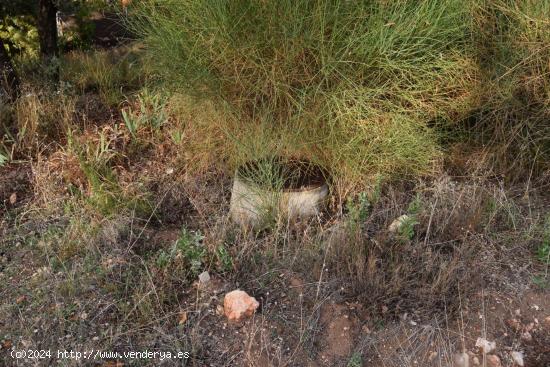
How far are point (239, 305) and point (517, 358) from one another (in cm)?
94

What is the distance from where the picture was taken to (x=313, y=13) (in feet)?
7.18

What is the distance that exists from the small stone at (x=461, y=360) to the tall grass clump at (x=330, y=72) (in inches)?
37.8

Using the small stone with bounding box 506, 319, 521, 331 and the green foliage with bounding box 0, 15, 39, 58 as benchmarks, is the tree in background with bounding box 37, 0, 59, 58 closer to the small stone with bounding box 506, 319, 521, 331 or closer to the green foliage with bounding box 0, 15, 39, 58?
the green foliage with bounding box 0, 15, 39, 58

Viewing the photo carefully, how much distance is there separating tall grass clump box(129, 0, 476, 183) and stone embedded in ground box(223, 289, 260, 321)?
2.63ft

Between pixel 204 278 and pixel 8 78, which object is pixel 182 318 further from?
pixel 8 78

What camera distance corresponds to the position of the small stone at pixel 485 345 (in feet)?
5.60

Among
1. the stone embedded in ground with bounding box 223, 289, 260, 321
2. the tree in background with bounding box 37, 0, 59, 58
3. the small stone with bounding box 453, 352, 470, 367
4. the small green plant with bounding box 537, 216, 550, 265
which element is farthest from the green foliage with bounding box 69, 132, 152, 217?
the tree in background with bounding box 37, 0, 59, 58

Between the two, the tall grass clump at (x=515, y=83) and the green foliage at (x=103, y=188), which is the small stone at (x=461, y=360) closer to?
the tall grass clump at (x=515, y=83)

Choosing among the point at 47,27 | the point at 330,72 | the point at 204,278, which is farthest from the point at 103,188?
the point at 47,27

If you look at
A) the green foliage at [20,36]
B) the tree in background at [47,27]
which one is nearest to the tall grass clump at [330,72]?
the tree in background at [47,27]

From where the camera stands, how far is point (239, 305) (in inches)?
69.1

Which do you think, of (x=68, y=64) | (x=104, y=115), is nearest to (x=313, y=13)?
(x=104, y=115)

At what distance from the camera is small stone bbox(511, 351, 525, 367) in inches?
66.2

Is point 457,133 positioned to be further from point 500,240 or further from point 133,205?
point 133,205
